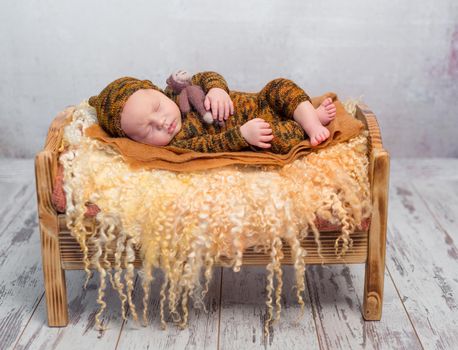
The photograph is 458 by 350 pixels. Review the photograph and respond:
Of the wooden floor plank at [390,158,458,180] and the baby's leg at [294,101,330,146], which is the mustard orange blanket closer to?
the baby's leg at [294,101,330,146]

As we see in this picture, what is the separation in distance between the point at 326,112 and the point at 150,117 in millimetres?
424

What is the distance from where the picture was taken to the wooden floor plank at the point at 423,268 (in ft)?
5.02

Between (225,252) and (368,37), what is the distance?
4.35 feet

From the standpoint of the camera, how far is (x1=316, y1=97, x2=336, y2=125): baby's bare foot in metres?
1.62

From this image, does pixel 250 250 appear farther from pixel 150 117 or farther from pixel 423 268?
pixel 423 268

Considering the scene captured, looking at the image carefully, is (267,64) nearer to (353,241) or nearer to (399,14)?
(399,14)

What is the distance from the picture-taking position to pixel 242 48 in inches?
95.3

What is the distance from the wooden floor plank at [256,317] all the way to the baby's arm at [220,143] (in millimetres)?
383

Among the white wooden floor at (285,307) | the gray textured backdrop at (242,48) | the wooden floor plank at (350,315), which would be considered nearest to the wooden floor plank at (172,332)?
the white wooden floor at (285,307)

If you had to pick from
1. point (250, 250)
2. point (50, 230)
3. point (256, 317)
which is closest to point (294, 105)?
point (250, 250)

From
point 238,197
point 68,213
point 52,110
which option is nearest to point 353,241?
point 238,197

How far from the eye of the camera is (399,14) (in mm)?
2387

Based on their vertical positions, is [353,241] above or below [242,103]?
below

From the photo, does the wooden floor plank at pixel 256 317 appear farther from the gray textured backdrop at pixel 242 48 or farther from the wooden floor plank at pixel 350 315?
the gray textured backdrop at pixel 242 48
